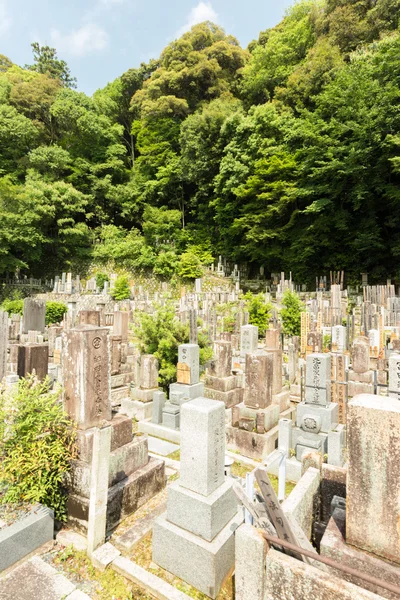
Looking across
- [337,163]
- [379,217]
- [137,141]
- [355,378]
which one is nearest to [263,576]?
[355,378]

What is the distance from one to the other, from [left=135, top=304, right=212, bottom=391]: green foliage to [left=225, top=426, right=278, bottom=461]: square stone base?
253 centimetres

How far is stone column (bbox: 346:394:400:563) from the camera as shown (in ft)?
5.42

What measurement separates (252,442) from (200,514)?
9.56 ft

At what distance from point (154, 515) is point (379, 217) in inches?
1011

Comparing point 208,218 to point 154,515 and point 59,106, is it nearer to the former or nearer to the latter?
point 59,106

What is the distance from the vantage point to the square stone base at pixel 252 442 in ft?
17.4

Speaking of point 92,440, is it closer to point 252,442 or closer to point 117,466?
point 117,466

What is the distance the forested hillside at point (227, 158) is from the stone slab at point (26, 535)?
76.3 ft

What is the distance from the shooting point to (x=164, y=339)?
308 inches

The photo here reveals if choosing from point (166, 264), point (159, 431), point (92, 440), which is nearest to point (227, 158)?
point (166, 264)

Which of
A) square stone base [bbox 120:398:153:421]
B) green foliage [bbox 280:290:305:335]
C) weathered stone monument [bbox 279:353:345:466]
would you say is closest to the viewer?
weathered stone monument [bbox 279:353:345:466]

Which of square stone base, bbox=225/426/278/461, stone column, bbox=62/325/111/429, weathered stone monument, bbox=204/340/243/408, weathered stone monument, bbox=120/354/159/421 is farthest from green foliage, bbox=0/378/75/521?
weathered stone monument, bbox=204/340/243/408

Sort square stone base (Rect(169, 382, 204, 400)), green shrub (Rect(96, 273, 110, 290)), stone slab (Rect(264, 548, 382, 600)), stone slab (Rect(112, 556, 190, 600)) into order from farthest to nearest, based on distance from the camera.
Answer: green shrub (Rect(96, 273, 110, 290)) < square stone base (Rect(169, 382, 204, 400)) < stone slab (Rect(112, 556, 190, 600)) < stone slab (Rect(264, 548, 382, 600))

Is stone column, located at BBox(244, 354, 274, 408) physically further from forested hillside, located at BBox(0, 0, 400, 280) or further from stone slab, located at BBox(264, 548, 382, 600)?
forested hillside, located at BBox(0, 0, 400, 280)
